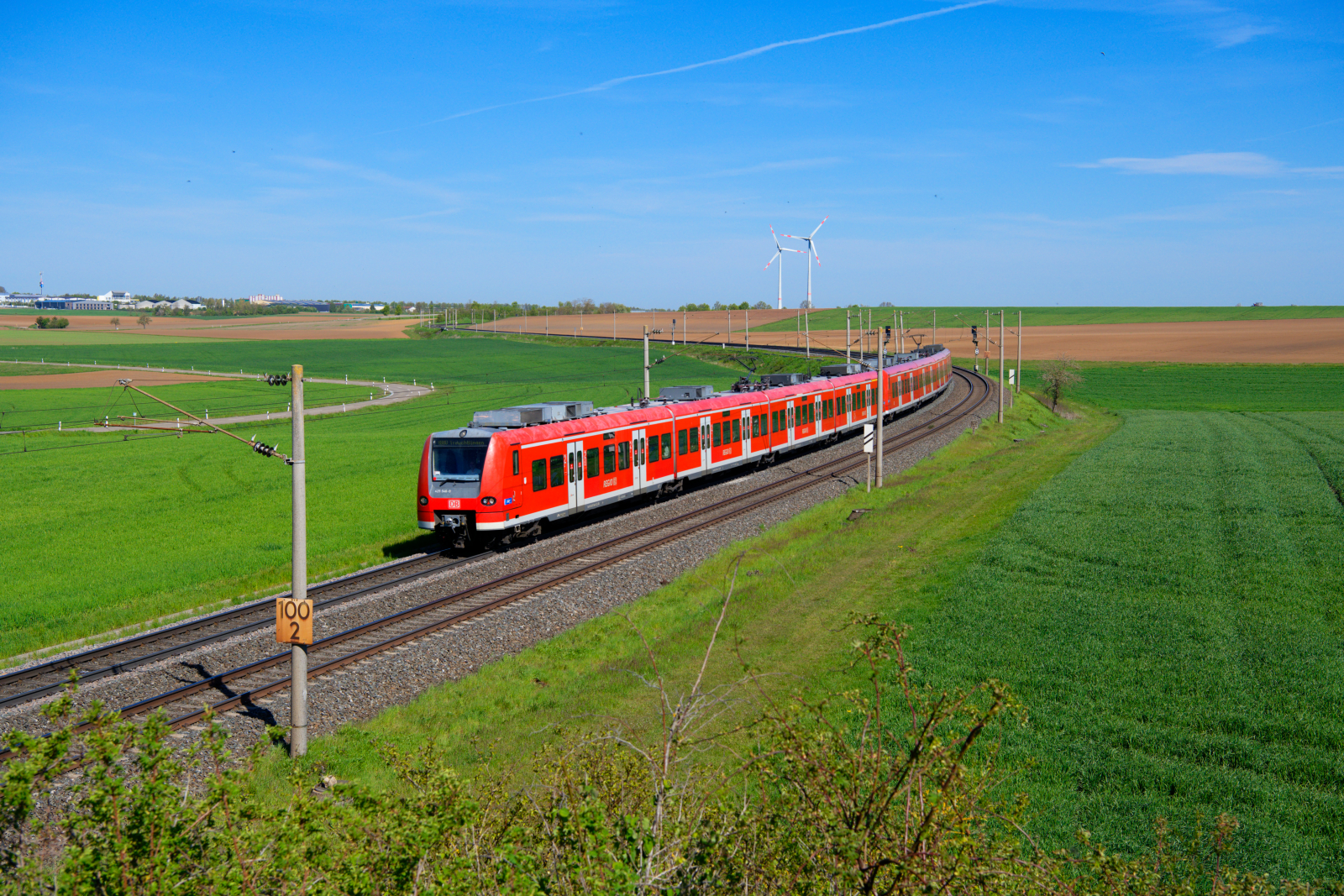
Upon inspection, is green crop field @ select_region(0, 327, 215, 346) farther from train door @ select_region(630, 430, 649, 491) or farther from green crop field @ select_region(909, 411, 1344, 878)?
green crop field @ select_region(909, 411, 1344, 878)

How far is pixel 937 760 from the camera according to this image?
5.64m

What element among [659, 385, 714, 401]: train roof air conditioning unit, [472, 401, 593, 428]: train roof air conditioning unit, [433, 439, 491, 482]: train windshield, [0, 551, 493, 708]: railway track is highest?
[659, 385, 714, 401]: train roof air conditioning unit

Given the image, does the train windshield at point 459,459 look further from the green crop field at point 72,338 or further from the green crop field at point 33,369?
the green crop field at point 72,338

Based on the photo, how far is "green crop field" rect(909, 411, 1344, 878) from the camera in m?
10.2

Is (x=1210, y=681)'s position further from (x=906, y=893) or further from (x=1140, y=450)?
(x=1140, y=450)

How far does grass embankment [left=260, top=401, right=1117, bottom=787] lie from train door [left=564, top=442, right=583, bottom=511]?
16.3 ft

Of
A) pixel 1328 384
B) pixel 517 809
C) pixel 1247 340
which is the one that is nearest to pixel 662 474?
pixel 517 809

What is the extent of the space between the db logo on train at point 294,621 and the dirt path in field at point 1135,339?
82.0 m

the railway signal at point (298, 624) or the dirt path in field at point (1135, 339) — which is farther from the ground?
the dirt path in field at point (1135, 339)

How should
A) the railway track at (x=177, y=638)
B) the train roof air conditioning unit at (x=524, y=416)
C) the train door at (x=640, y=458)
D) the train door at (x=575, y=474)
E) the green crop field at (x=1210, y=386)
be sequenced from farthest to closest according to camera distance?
the green crop field at (x=1210, y=386), the train door at (x=640, y=458), the train door at (x=575, y=474), the train roof air conditioning unit at (x=524, y=416), the railway track at (x=177, y=638)

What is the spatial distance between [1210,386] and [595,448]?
79.8 metres

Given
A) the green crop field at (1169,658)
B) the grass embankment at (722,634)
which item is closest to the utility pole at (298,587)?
the grass embankment at (722,634)

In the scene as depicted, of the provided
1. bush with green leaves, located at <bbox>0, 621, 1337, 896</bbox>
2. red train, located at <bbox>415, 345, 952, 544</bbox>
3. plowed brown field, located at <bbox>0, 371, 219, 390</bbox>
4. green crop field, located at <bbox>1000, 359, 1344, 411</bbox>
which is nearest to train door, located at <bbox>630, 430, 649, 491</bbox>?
red train, located at <bbox>415, 345, 952, 544</bbox>

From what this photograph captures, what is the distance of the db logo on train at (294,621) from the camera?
12.5 m
